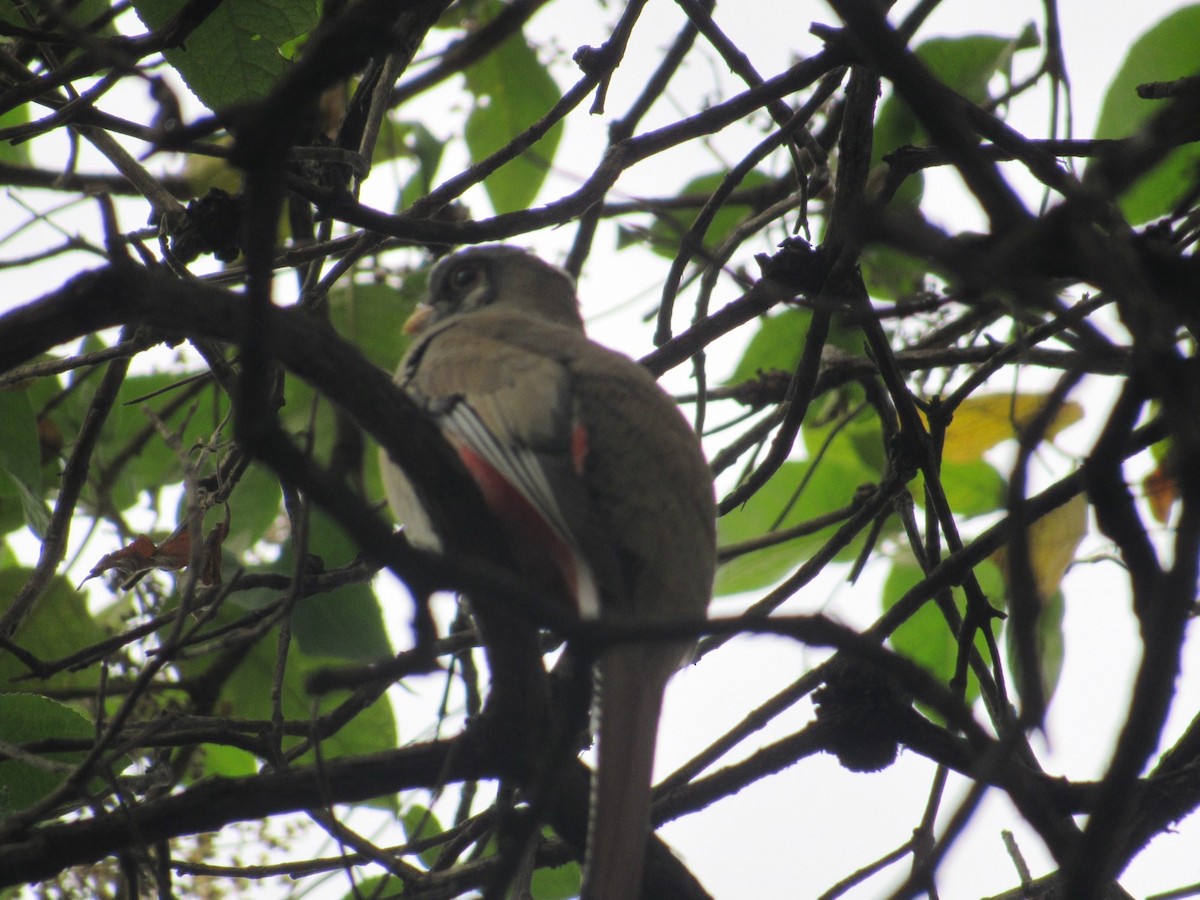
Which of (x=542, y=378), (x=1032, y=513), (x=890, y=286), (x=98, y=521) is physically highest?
(x=98, y=521)

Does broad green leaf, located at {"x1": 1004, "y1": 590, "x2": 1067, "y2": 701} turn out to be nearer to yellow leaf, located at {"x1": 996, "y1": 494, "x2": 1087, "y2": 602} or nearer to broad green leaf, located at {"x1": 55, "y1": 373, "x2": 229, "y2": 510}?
yellow leaf, located at {"x1": 996, "y1": 494, "x2": 1087, "y2": 602}

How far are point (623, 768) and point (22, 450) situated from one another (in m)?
2.37

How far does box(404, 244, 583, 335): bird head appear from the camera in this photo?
5.41 m

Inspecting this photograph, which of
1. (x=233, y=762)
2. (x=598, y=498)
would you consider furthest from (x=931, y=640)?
(x=233, y=762)

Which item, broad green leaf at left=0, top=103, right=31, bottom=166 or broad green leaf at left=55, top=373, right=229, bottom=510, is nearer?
broad green leaf at left=0, top=103, right=31, bottom=166

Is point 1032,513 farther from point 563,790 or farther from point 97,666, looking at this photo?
point 97,666

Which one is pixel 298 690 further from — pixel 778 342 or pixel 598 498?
pixel 778 342

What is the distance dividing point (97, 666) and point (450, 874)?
2334mm

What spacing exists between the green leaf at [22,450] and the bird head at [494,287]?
1.81 meters

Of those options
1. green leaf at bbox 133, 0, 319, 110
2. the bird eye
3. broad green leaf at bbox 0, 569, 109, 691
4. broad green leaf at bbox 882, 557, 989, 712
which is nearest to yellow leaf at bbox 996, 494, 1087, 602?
broad green leaf at bbox 882, 557, 989, 712

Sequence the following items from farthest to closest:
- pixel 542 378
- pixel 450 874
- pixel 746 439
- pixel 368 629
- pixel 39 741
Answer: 1. pixel 746 439
2. pixel 368 629
3. pixel 542 378
4. pixel 39 741
5. pixel 450 874

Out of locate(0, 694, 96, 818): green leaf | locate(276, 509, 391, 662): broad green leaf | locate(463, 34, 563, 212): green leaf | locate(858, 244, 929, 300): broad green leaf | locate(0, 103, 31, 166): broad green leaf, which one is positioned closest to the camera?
locate(0, 694, 96, 818): green leaf

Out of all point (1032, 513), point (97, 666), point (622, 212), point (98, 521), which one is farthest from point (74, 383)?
point (1032, 513)

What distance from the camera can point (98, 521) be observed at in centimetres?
520
